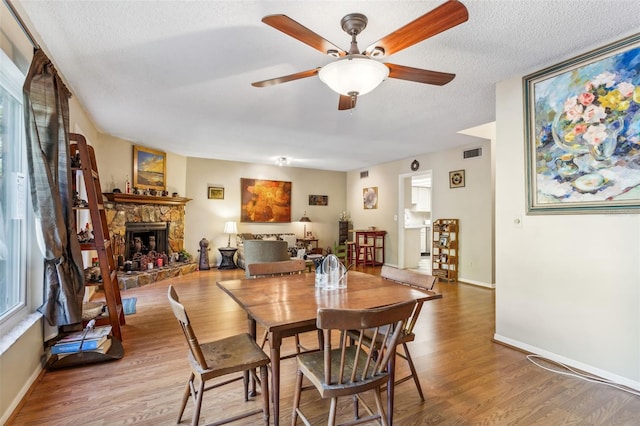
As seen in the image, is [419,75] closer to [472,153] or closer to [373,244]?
[472,153]

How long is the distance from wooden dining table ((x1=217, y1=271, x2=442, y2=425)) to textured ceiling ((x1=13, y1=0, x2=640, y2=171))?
1.74m

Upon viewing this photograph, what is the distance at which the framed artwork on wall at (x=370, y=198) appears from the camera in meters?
7.61

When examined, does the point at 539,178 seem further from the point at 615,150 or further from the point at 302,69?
the point at 302,69

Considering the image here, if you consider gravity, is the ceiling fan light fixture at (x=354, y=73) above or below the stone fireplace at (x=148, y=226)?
above

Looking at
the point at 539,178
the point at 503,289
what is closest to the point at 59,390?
the point at 503,289

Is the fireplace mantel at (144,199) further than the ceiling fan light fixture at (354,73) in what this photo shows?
Yes

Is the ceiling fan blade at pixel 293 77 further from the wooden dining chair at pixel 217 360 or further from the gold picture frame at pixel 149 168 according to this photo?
the gold picture frame at pixel 149 168

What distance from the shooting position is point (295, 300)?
5.71 feet

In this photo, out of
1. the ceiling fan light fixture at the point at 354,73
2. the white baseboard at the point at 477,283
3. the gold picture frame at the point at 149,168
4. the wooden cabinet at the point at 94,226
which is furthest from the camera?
the gold picture frame at the point at 149,168

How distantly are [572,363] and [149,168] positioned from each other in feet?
21.8

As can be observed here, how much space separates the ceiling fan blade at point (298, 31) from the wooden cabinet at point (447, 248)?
4605 mm

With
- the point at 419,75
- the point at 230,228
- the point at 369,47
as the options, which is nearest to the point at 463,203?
the point at 419,75

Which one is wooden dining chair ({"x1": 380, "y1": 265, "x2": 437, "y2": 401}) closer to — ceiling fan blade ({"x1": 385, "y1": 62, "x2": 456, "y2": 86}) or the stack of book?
ceiling fan blade ({"x1": 385, "y1": 62, "x2": 456, "y2": 86})

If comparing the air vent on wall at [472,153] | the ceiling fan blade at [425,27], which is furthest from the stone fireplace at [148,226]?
the air vent on wall at [472,153]
